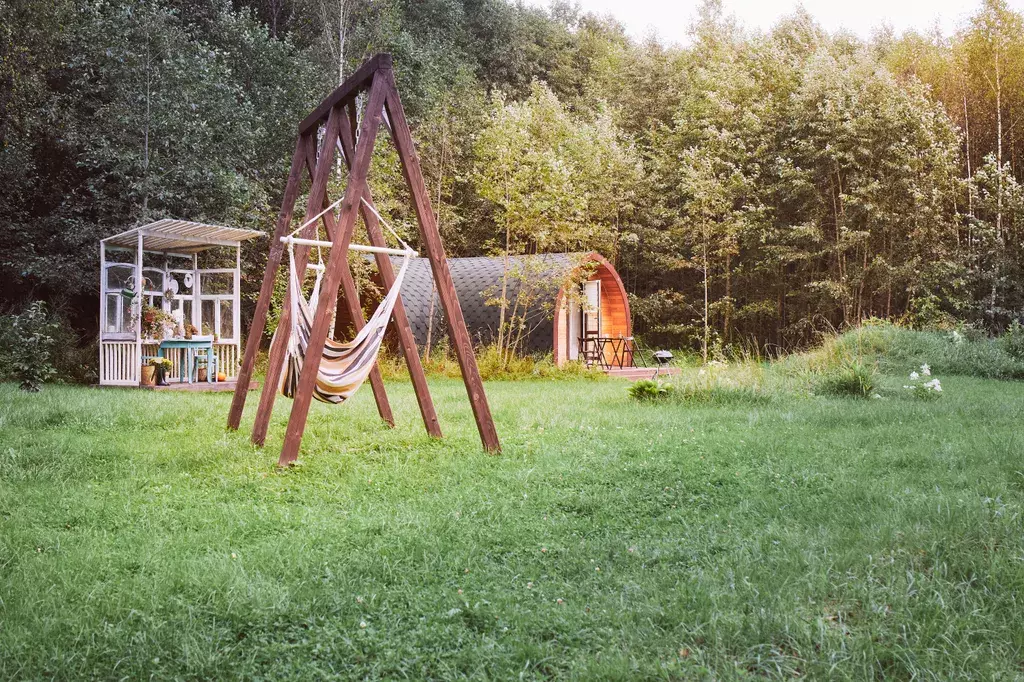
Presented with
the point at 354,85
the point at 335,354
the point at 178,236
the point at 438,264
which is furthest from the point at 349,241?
the point at 178,236

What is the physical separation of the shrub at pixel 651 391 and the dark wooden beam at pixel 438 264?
3.52 meters

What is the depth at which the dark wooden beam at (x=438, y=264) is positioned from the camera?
516cm

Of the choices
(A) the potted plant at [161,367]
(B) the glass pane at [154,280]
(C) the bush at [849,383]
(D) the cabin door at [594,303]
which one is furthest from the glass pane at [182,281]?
(C) the bush at [849,383]

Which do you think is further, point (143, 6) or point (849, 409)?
point (143, 6)

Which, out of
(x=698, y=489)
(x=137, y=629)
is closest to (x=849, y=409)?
(x=698, y=489)

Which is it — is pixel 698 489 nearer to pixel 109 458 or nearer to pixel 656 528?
pixel 656 528

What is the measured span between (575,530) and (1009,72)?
18.7 m

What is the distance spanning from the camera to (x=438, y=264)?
5254mm

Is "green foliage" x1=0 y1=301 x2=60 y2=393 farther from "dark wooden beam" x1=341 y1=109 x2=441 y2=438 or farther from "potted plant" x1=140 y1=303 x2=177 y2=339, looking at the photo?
"dark wooden beam" x1=341 y1=109 x2=441 y2=438

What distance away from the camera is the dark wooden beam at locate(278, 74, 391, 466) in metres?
4.78

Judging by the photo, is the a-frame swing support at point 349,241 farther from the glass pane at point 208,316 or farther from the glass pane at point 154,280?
the glass pane at point 208,316

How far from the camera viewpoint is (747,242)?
19.0 m

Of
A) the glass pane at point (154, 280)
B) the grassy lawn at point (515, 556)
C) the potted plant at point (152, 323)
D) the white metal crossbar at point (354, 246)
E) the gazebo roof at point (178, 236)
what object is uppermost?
the gazebo roof at point (178, 236)

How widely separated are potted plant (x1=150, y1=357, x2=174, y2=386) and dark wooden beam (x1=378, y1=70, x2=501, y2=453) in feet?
24.9
